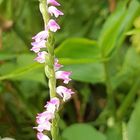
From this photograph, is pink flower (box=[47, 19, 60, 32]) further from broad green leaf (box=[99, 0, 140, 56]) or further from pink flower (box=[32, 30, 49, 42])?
broad green leaf (box=[99, 0, 140, 56])

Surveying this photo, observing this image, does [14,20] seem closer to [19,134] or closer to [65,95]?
[19,134]

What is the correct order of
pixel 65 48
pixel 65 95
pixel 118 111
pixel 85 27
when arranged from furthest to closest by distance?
pixel 85 27, pixel 118 111, pixel 65 48, pixel 65 95

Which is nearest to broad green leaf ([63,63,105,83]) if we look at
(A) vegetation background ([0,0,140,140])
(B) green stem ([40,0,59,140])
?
(A) vegetation background ([0,0,140,140])

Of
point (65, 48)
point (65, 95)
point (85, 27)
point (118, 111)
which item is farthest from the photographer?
point (85, 27)

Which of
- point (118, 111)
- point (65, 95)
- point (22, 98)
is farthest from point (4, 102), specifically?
point (65, 95)

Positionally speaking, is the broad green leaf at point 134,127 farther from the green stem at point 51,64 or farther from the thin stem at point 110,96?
the green stem at point 51,64

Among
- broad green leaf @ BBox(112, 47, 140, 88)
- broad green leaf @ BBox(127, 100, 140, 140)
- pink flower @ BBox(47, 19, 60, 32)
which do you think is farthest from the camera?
broad green leaf @ BBox(112, 47, 140, 88)

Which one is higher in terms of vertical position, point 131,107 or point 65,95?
point 131,107

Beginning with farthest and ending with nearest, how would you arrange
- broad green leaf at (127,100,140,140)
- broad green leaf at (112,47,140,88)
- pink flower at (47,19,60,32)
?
broad green leaf at (112,47,140,88)
broad green leaf at (127,100,140,140)
pink flower at (47,19,60,32)
